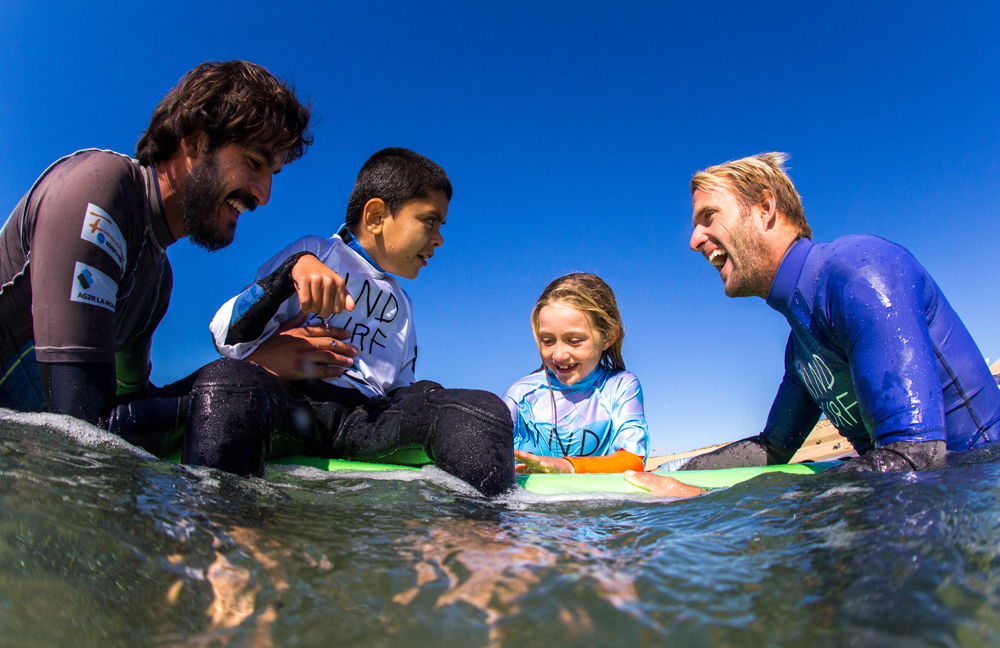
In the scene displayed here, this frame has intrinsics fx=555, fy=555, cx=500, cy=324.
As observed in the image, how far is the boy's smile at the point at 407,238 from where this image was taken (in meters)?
3.13

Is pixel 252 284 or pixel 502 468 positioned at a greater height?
pixel 252 284

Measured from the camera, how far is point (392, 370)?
2918 mm

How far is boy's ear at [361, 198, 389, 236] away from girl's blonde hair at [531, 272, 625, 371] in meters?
1.49

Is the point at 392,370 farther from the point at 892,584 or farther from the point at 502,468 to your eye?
the point at 892,584

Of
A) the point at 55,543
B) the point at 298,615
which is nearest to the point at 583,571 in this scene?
the point at 298,615

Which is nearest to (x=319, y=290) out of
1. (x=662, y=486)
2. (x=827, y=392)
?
(x=662, y=486)

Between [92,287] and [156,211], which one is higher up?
[156,211]

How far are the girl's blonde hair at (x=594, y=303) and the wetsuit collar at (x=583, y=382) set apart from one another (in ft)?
0.43

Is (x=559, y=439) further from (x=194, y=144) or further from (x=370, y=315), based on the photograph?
(x=194, y=144)

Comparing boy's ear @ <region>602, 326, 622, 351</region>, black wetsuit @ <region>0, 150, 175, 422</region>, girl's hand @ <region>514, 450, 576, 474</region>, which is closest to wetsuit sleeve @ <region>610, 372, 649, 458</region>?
boy's ear @ <region>602, 326, 622, 351</region>

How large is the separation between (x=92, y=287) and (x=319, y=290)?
0.75 metres

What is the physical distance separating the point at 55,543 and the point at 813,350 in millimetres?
2922

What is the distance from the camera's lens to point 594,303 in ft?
13.4

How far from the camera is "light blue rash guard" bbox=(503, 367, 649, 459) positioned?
12.5 feet
